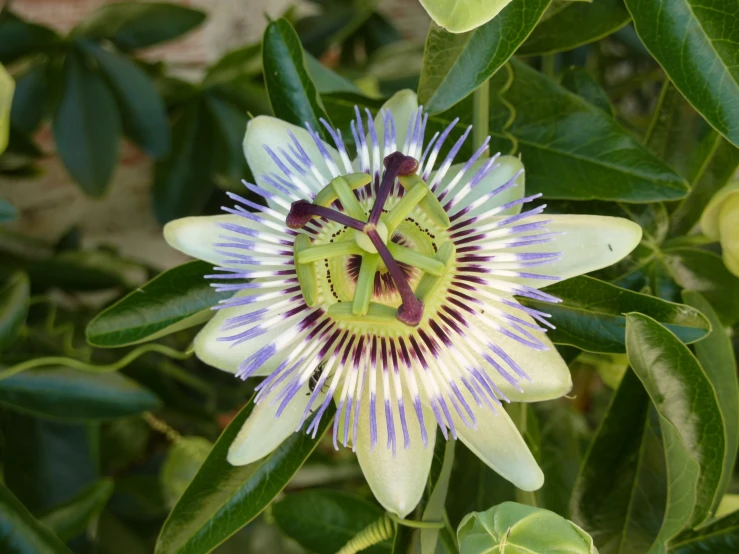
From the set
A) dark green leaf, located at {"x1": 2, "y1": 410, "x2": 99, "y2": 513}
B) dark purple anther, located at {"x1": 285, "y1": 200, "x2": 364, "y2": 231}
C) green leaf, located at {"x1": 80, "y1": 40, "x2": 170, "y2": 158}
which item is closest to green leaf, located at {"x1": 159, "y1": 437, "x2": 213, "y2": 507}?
dark green leaf, located at {"x1": 2, "y1": 410, "x2": 99, "y2": 513}

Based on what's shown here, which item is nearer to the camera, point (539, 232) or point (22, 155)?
point (539, 232)

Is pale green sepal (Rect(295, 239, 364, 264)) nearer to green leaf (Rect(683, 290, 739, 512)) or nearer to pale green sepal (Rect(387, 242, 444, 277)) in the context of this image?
pale green sepal (Rect(387, 242, 444, 277))

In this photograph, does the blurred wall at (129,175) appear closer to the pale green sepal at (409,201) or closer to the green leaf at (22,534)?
the green leaf at (22,534)

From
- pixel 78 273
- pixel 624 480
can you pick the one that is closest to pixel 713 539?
pixel 624 480

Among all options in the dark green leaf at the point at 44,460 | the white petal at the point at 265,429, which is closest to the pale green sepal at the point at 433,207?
the white petal at the point at 265,429

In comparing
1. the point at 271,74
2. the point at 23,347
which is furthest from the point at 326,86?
the point at 23,347

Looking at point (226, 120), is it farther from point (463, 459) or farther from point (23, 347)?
point (463, 459)
